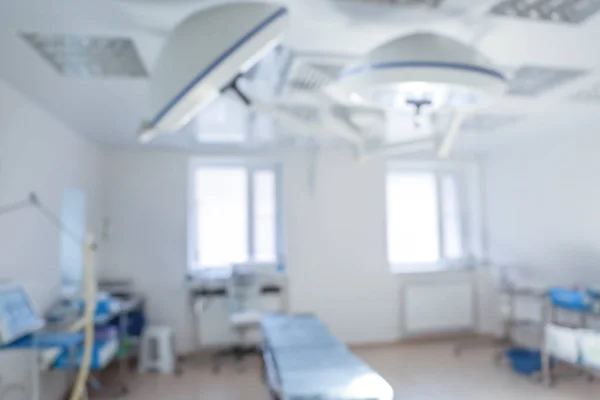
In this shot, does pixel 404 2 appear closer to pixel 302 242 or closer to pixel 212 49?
pixel 212 49

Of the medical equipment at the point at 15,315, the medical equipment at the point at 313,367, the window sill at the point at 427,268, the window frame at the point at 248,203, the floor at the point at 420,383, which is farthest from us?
the window sill at the point at 427,268

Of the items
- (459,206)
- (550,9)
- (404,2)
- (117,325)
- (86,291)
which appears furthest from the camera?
(459,206)

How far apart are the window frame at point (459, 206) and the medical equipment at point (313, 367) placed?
98.0 inches

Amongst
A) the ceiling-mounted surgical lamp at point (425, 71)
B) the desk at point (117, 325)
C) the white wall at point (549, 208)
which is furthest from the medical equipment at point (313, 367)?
the white wall at point (549, 208)

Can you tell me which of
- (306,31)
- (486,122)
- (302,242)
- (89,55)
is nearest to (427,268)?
(302,242)

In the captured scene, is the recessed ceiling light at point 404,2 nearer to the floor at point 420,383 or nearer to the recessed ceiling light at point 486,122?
the recessed ceiling light at point 486,122

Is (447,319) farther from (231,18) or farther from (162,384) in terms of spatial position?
(231,18)

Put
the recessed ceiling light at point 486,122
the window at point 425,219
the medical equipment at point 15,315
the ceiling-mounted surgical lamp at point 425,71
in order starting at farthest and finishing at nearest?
the window at point 425,219 → the recessed ceiling light at point 486,122 → the medical equipment at point 15,315 → the ceiling-mounted surgical lamp at point 425,71

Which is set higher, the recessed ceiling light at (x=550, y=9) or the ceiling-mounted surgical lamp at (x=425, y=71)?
the recessed ceiling light at (x=550, y=9)

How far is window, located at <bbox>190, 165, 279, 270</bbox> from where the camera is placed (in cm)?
513

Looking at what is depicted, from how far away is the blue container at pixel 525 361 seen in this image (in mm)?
4051

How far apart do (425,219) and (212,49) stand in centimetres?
494

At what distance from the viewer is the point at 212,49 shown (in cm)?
117

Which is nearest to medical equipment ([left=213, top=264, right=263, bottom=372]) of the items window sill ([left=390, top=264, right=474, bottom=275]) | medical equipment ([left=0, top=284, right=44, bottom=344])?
window sill ([left=390, top=264, right=474, bottom=275])
